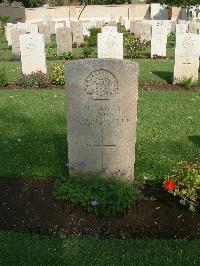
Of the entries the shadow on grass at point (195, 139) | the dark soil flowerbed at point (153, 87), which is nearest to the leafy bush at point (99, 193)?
the shadow on grass at point (195, 139)

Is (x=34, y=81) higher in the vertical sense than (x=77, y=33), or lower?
lower

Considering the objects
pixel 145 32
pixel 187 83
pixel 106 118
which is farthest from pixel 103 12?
pixel 106 118

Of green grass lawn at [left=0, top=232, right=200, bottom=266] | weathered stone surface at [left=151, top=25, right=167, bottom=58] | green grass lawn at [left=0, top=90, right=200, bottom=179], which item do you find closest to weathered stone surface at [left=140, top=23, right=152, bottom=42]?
weathered stone surface at [left=151, top=25, right=167, bottom=58]

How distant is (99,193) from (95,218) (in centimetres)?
30

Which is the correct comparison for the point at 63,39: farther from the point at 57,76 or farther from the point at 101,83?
the point at 101,83

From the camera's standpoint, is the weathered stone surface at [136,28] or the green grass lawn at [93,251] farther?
the weathered stone surface at [136,28]

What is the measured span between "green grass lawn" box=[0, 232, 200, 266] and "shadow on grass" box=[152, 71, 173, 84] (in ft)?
27.2

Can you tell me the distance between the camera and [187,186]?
4508 millimetres

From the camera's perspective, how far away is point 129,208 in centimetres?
461

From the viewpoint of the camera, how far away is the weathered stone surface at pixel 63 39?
54.9 feet

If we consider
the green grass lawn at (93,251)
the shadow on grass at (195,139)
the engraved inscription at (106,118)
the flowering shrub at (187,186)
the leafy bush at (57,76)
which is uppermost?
the engraved inscription at (106,118)

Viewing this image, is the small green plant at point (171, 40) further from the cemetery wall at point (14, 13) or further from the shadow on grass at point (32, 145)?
the cemetery wall at point (14, 13)

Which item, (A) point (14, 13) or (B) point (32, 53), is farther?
(A) point (14, 13)

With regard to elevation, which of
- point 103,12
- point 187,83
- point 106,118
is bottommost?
point 187,83
